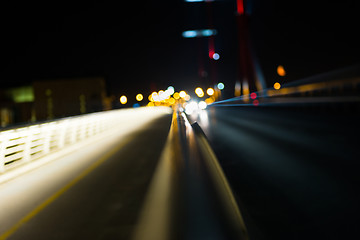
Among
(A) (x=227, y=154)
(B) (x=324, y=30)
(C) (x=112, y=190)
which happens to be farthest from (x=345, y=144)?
(B) (x=324, y=30)

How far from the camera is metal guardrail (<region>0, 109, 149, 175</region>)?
950 centimetres

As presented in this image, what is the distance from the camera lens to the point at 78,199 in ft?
20.9

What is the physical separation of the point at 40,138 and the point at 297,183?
8039 mm

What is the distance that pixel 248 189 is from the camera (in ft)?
21.1

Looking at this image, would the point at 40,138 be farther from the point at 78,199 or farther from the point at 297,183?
the point at 297,183

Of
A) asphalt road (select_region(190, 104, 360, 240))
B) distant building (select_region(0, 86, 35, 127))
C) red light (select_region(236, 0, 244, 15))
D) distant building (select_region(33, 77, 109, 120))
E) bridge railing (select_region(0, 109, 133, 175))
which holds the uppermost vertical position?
red light (select_region(236, 0, 244, 15))

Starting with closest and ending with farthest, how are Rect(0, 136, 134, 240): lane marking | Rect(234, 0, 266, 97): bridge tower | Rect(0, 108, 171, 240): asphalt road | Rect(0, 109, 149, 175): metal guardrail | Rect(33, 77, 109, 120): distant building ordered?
Rect(0, 108, 171, 240): asphalt road, Rect(0, 136, 134, 240): lane marking, Rect(0, 109, 149, 175): metal guardrail, Rect(234, 0, 266, 97): bridge tower, Rect(33, 77, 109, 120): distant building

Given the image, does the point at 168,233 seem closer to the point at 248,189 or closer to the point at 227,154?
the point at 248,189

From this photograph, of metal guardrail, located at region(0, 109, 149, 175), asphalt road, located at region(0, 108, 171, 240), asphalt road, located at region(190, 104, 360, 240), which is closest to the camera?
asphalt road, located at region(190, 104, 360, 240)

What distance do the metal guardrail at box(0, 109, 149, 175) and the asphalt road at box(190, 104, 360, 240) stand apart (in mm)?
5213

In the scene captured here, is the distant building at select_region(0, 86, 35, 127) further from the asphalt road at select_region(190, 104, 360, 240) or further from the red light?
the asphalt road at select_region(190, 104, 360, 240)

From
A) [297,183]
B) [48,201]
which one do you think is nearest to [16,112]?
[48,201]

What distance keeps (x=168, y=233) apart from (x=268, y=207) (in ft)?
5.69

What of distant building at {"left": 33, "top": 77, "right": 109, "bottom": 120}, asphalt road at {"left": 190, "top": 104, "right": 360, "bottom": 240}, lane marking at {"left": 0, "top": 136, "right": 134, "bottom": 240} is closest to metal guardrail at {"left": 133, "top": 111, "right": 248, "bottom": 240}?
asphalt road at {"left": 190, "top": 104, "right": 360, "bottom": 240}
